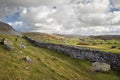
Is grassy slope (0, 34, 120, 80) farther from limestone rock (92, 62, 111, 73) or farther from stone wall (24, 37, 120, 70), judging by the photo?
stone wall (24, 37, 120, 70)

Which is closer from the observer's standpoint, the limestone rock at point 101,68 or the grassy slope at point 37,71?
the grassy slope at point 37,71

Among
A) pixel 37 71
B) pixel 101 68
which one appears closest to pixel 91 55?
pixel 101 68

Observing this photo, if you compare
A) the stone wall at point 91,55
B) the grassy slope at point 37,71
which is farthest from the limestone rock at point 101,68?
the stone wall at point 91,55

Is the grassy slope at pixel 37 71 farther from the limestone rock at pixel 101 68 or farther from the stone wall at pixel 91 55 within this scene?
the stone wall at pixel 91 55

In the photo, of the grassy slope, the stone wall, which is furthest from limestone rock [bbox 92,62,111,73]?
the stone wall

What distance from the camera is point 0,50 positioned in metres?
36.6

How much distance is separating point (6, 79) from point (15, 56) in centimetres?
917

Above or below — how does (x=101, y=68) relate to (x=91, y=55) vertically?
below

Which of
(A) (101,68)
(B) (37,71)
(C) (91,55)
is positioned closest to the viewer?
(B) (37,71)

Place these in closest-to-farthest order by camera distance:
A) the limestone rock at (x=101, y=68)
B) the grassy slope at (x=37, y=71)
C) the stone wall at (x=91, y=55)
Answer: the grassy slope at (x=37, y=71)
the limestone rock at (x=101, y=68)
the stone wall at (x=91, y=55)

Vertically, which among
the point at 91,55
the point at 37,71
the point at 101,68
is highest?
the point at 91,55

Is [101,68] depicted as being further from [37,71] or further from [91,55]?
[37,71]

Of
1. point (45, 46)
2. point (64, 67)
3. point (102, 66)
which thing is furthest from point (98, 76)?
point (45, 46)

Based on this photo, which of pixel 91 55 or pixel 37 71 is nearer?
pixel 37 71
